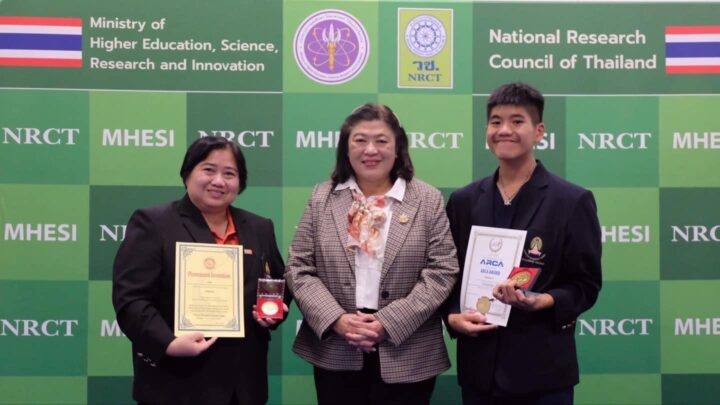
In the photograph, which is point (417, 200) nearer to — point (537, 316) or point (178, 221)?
point (537, 316)

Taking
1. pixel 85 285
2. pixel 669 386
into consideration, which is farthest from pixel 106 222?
pixel 669 386

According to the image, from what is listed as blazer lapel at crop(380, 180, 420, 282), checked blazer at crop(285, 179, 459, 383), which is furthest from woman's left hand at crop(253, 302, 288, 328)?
blazer lapel at crop(380, 180, 420, 282)

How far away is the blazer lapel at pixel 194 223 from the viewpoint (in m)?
2.70

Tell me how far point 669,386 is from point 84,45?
12.0 feet

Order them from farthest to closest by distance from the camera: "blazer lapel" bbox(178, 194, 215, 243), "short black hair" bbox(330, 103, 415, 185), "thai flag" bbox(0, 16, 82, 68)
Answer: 1. "thai flag" bbox(0, 16, 82, 68)
2. "short black hair" bbox(330, 103, 415, 185)
3. "blazer lapel" bbox(178, 194, 215, 243)

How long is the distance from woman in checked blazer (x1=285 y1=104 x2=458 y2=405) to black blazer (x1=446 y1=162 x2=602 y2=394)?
239mm

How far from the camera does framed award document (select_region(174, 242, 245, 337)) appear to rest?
8.56 ft

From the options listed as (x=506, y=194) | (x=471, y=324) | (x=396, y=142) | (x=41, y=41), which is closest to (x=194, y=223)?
(x=396, y=142)

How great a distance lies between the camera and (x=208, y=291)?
2641 mm

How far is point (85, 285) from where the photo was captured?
391cm

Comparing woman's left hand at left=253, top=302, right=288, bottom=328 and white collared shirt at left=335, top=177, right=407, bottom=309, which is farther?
white collared shirt at left=335, top=177, right=407, bottom=309

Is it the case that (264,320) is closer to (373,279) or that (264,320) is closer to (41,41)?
(373,279)

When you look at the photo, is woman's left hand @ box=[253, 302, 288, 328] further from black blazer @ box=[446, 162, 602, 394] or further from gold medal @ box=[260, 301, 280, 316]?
black blazer @ box=[446, 162, 602, 394]

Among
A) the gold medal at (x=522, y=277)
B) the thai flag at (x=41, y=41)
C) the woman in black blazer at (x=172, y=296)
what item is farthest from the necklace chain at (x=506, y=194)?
the thai flag at (x=41, y=41)
